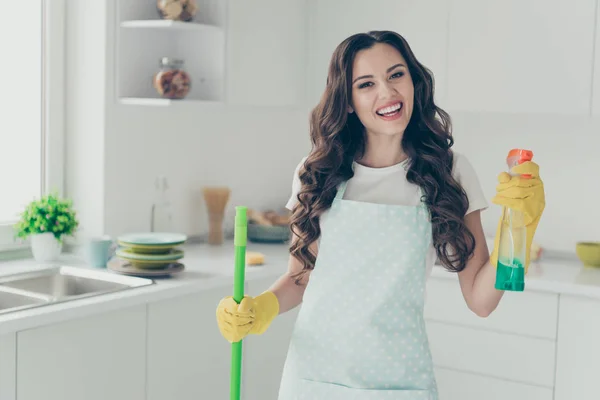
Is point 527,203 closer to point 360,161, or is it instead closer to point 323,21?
point 360,161

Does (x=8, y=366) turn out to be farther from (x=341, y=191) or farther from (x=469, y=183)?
(x=469, y=183)

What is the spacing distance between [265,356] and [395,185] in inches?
50.2

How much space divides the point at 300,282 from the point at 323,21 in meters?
1.84

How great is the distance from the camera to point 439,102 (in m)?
3.39

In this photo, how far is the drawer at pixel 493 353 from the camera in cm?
298

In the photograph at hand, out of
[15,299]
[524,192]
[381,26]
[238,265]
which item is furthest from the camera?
[381,26]

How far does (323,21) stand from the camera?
3.70m

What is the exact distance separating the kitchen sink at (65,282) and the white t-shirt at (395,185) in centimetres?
90

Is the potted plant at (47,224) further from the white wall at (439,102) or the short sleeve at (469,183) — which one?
the short sleeve at (469,183)

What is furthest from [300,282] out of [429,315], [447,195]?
[429,315]

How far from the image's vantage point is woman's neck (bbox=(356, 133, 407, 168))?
2045mm

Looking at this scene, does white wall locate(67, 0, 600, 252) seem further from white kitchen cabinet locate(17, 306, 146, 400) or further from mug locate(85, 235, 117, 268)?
white kitchen cabinet locate(17, 306, 146, 400)

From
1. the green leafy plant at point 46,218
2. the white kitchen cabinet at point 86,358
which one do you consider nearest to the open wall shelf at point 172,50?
the green leafy plant at point 46,218

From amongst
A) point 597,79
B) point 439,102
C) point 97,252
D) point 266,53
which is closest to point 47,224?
point 97,252
